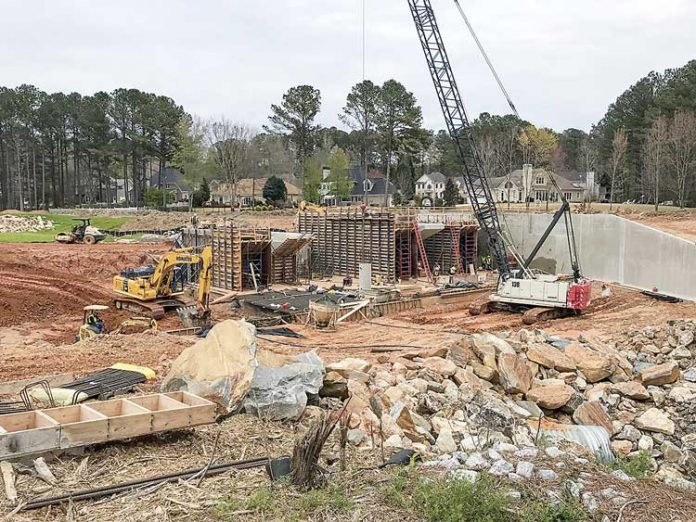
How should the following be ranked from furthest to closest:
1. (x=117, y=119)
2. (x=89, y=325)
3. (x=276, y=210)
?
1. (x=117, y=119)
2. (x=276, y=210)
3. (x=89, y=325)

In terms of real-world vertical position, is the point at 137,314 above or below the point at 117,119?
below

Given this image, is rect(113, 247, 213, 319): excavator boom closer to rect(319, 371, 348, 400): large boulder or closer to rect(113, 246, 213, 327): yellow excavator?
rect(113, 246, 213, 327): yellow excavator

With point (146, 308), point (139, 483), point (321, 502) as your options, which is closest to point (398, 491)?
point (321, 502)

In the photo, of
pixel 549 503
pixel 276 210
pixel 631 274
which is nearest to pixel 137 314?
A: pixel 549 503

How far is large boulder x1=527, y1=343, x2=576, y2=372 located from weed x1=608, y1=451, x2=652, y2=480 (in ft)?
13.3

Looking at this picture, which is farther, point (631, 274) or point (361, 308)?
point (631, 274)

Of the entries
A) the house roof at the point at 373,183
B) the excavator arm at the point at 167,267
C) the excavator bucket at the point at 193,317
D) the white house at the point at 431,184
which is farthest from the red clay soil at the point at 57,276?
the white house at the point at 431,184

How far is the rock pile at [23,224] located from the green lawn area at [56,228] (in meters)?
0.78

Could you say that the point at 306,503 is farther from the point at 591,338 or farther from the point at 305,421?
the point at 591,338

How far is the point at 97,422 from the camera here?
7.55m

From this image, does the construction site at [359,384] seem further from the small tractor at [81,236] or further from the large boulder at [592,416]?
the small tractor at [81,236]

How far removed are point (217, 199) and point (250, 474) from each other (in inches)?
2904

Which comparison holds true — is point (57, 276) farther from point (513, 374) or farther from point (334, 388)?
point (513, 374)

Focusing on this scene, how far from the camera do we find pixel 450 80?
104 feet
